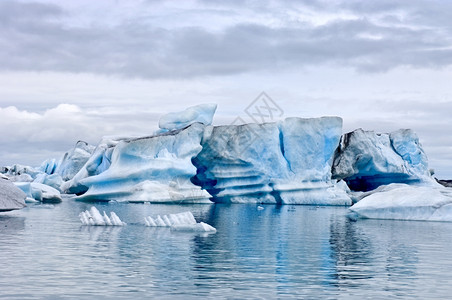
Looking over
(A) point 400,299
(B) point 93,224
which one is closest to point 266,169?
(B) point 93,224

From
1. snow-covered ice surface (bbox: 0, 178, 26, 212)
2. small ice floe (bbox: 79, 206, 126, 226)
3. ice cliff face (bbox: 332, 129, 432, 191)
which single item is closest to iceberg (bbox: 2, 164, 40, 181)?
ice cliff face (bbox: 332, 129, 432, 191)

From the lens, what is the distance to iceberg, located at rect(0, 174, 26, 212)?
688 inches

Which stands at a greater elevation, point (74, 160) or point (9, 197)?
point (74, 160)

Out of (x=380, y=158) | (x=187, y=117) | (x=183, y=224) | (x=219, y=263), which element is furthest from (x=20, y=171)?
(x=219, y=263)

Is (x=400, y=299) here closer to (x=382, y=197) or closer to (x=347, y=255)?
(x=347, y=255)

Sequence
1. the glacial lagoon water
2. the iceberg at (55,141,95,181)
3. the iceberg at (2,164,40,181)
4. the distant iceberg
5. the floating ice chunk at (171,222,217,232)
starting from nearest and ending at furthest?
the glacial lagoon water < the floating ice chunk at (171,222,217,232) < the distant iceberg < the iceberg at (55,141,95,181) < the iceberg at (2,164,40,181)

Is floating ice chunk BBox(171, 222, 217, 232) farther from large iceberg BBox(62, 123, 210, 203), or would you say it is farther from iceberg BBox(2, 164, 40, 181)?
iceberg BBox(2, 164, 40, 181)

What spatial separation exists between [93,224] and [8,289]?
9.29m

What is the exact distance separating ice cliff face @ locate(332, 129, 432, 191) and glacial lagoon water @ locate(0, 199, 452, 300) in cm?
1847

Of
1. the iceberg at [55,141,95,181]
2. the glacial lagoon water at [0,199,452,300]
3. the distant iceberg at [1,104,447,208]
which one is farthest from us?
the iceberg at [55,141,95,181]

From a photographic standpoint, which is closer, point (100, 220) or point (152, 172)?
point (100, 220)

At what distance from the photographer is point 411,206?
70.4ft

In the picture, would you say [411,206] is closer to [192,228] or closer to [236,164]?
[192,228]

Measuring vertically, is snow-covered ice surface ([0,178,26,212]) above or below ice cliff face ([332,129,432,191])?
below
